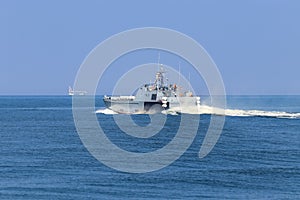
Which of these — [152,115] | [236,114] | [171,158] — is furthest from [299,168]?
[236,114]

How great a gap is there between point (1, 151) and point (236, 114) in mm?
99846

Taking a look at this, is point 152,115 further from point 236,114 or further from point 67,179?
point 67,179

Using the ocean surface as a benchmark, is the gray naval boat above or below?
above

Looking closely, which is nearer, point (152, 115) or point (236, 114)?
point (152, 115)

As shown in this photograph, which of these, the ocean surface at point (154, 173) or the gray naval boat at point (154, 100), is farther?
the gray naval boat at point (154, 100)

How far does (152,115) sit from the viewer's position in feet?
495

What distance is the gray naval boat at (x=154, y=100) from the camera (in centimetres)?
15562

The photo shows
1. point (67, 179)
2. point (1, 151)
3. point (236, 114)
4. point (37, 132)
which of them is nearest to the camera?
point (67, 179)

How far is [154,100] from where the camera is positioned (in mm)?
156375

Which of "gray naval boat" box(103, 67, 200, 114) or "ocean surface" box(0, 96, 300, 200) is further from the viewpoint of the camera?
"gray naval boat" box(103, 67, 200, 114)

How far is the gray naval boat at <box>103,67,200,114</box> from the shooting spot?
15562 cm

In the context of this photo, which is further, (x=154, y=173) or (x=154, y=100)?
(x=154, y=100)

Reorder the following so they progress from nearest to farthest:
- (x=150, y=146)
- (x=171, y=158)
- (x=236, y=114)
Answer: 1. (x=171, y=158)
2. (x=150, y=146)
3. (x=236, y=114)

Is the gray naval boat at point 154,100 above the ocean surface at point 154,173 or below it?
above
